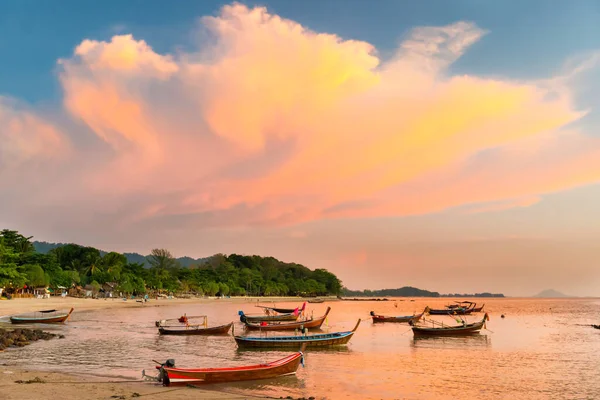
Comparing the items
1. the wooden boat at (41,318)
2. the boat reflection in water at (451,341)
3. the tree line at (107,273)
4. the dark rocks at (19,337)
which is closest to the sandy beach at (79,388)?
the dark rocks at (19,337)

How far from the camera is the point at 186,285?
138 m

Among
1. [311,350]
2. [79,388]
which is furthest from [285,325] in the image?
[79,388]

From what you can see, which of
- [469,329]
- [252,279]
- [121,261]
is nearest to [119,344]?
[469,329]

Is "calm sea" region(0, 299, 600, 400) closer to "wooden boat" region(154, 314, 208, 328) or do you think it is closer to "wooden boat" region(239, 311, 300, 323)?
"wooden boat" region(154, 314, 208, 328)

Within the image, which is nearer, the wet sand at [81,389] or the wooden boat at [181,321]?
the wet sand at [81,389]

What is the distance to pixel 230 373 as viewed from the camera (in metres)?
18.8

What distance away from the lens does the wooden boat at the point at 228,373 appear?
57.4 feet

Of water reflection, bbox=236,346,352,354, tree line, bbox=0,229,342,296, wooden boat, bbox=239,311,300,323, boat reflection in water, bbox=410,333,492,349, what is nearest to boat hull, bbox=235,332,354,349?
water reflection, bbox=236,346,352,354

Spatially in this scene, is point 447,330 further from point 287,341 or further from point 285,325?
point 287,341

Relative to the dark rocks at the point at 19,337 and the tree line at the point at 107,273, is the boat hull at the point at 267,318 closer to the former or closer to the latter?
the dark rocks at the point at 19,337

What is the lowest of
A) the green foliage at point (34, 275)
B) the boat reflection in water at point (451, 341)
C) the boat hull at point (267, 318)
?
the boat reflection in water at point (451, 341)

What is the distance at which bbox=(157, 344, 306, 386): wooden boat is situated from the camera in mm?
17500

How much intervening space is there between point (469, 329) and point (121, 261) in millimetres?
93243

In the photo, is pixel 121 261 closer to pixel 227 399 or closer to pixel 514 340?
pixel 514 340
